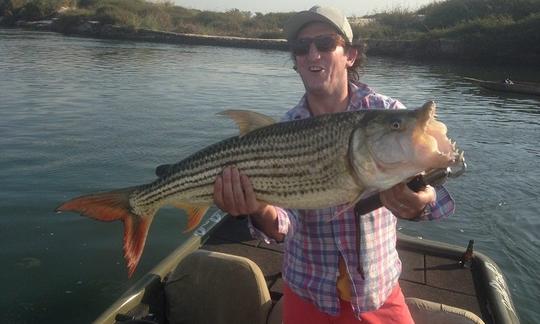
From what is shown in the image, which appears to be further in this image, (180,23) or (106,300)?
(180,23)

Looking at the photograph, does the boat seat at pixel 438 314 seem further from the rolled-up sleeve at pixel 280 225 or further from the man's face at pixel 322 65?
the man's face at pixel 322 65

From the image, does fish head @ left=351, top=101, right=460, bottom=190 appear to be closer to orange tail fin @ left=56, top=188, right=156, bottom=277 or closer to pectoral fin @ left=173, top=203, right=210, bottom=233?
pectoral fin @ left=173, top=203, right=210, bottom=233

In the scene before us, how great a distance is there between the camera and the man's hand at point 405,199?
2.99 metres

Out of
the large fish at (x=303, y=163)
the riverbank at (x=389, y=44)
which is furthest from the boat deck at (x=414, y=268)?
the riverbank at (x=389, y=44)

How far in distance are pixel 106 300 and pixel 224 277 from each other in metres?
3.29

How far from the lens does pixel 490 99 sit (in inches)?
1049

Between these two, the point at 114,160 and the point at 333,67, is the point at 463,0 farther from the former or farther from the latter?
the point at 333,67

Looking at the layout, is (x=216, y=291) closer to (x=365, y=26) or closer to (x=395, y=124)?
(x=395, y=124)

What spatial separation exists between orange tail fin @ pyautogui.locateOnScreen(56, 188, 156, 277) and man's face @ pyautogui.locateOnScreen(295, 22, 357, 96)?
1.62 m

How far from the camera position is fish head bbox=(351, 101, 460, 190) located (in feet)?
9.16

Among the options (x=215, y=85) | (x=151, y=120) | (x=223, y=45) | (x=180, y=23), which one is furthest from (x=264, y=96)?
(x=180, y=23)

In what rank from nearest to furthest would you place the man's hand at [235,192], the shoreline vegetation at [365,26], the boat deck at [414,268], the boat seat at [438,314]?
the man's hand at [235,192] < the boat seat at [438,314] < the boat deck at [414,268] < the shoreline vegetation at [365,26]

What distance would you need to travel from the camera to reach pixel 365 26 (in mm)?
66500

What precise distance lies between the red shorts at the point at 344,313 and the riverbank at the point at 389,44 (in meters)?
44.9
